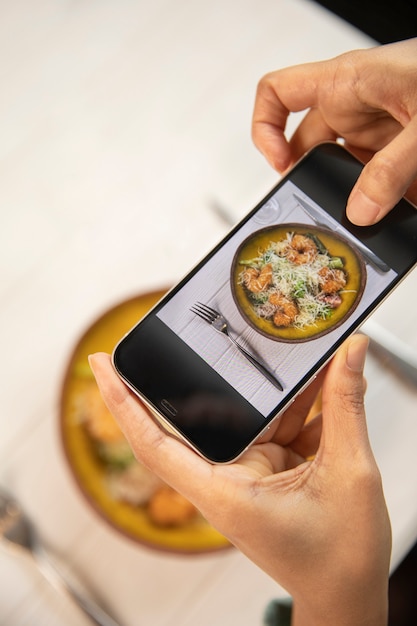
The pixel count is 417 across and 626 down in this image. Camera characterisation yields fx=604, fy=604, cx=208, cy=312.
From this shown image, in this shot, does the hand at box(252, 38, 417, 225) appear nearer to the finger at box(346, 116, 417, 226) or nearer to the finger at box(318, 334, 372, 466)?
the finger at box(346, 116, 417, 226)

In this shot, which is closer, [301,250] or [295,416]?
[301,250]

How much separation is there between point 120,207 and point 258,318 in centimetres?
36

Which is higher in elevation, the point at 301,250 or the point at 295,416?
the point at 301,250

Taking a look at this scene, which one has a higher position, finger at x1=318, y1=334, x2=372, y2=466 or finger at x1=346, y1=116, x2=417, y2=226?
finger at x1=346, y1=116, x2=417, y2=226

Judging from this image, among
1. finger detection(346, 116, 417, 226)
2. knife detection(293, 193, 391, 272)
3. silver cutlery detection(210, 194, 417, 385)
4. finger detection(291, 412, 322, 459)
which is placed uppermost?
finger detection(346, 116, 417, 226)

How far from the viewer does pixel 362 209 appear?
777mm

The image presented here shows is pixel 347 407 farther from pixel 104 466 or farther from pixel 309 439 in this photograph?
pixel 104 466

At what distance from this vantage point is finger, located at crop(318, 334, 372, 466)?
28.7 inches

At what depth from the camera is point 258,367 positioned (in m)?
0.78

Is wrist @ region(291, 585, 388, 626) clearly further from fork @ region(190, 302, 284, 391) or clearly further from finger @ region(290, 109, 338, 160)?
finger @ region(290, 109, 338, 160)

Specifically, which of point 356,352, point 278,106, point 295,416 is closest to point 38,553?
point 295,416

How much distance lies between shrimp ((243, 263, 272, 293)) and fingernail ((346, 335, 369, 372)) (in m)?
0.14

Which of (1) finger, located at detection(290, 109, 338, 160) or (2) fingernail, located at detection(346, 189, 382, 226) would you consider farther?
(1) finger, located at detection(290, 109, 338, 160)

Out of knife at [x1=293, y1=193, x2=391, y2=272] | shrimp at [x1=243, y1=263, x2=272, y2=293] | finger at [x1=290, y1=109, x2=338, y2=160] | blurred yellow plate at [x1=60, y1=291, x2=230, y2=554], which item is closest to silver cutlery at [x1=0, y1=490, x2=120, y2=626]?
blurred yellow plate at [x1=60, y1=291, x2=230, y2=554]
